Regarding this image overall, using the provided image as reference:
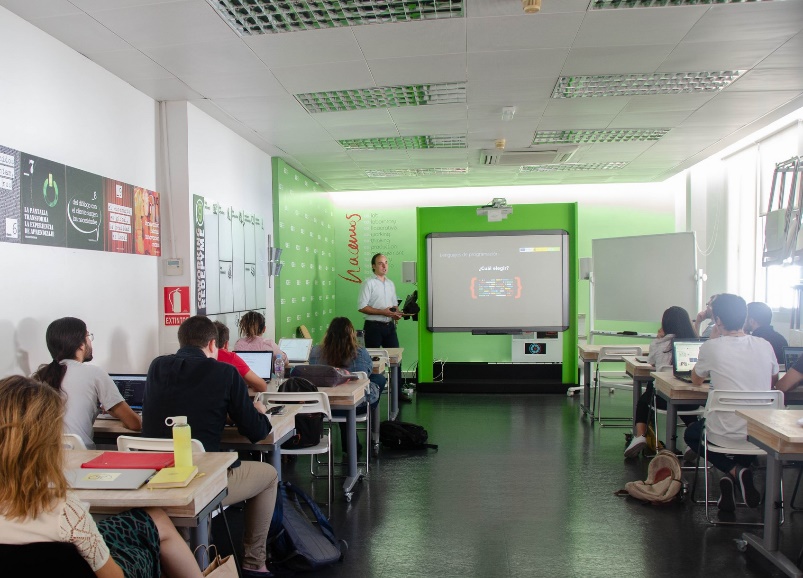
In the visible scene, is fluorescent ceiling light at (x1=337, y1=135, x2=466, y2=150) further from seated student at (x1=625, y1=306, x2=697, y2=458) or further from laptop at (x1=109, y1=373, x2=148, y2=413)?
laptop at (x1=109, y1=373, x2=148, y2=413)

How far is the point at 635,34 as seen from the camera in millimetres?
3854

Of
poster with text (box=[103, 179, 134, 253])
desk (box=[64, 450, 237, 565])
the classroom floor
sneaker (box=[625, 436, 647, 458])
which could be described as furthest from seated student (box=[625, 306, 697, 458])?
poster with text (box=[103, 179, 134, 253])

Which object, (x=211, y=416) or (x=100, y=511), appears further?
(x=211, y=416)

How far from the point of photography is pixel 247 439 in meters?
3.08

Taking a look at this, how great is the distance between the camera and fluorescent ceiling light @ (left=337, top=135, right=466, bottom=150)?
666 cm

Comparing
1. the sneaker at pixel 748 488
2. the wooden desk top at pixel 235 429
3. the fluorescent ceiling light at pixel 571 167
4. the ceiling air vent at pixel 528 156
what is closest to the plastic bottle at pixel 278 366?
the wooden desk top at pixel 235 429

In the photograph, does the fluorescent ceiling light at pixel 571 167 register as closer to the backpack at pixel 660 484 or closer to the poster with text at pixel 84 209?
the backpack at pixel 660 484

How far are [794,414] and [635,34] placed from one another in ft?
8.21

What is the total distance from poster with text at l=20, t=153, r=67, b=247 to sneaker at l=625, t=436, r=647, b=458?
459 centimetres

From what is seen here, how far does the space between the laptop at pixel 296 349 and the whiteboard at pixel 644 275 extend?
445 centimetres

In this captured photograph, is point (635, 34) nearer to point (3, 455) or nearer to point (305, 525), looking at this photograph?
point (305, 525)

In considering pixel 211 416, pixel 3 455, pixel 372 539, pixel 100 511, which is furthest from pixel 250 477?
pixel 3 455

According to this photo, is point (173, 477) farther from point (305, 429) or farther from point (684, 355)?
point (684, 355)

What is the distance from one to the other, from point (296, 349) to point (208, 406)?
293 cm
